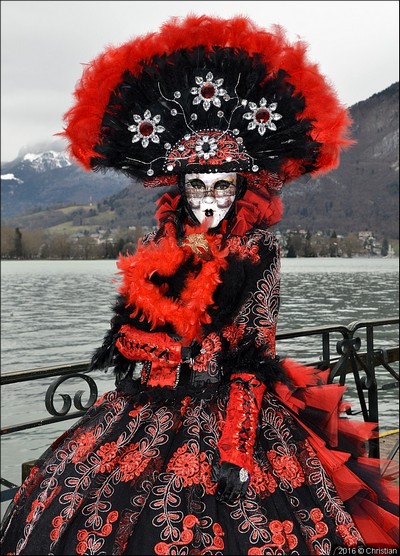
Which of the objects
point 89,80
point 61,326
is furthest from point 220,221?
point 61,326

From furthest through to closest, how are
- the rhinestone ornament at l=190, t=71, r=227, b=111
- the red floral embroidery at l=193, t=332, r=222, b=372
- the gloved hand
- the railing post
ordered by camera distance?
the railing post, the rhinestone ornament at l=190, t=71, r=227, b=111, the red floral embroidery at l=193, t=332, r=222, b=372, the gloved hand

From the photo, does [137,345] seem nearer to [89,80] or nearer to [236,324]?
[236,324]

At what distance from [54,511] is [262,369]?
92 cm

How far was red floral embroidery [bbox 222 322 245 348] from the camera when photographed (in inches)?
98.6

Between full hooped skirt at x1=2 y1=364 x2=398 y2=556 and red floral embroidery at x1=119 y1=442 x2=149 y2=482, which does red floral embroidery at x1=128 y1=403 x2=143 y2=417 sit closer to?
full hooped skirt at x1=2 y1=364 x2=398 y2=556

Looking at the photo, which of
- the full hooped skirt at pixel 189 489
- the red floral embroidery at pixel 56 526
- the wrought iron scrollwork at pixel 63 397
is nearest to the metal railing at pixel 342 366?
the wrought iron scrollwork at pixel 63 397

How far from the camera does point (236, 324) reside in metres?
2.50

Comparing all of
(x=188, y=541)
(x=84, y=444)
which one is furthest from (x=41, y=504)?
(x=188, y=541)

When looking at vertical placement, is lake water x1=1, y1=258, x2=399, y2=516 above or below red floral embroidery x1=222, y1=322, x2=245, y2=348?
below

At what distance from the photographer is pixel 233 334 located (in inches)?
99.6

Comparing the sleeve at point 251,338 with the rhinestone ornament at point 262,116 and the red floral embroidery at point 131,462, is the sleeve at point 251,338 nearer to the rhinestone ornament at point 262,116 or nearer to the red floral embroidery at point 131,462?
the red floral embroidery at point 131,462

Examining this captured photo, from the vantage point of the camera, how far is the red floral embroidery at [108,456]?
224 centimetres

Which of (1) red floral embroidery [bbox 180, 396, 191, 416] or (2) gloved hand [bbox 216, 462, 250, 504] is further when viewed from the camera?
(1) red floral embroidery [bbox 180, 396, 191, 416]

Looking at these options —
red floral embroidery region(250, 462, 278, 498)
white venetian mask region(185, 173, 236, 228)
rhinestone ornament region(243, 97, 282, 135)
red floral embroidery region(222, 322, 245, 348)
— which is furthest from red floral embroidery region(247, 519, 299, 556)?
rhinestone ornament region(243, 97, 282, 135)
